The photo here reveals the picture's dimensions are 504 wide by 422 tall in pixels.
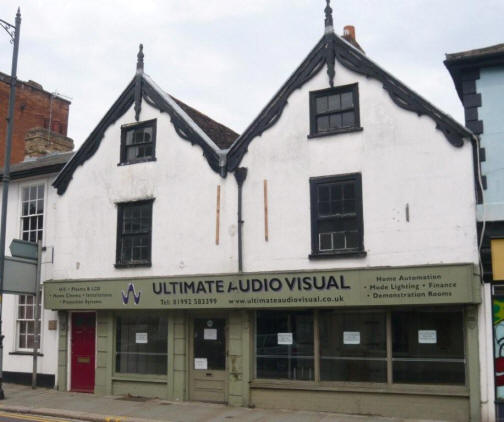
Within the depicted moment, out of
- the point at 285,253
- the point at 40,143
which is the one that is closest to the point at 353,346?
the point at 285,253

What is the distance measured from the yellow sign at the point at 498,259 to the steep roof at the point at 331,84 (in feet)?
7.33

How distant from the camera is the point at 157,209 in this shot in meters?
16.7

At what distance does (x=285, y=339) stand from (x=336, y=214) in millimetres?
3207

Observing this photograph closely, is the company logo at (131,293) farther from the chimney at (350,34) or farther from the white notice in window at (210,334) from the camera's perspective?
the chimney at (350,34)

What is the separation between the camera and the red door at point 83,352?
17188 mm

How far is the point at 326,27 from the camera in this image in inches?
587

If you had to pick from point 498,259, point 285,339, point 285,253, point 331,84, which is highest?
point 331,84

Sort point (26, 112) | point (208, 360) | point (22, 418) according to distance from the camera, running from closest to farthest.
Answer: point (22, 418) → point (208, 360) → point (26, 112)

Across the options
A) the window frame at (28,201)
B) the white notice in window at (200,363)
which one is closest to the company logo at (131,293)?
the white notice in window at (200,363)

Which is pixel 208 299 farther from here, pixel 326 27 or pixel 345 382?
pixel 326 27

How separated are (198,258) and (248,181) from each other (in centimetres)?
235

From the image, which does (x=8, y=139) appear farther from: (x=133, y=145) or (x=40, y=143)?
(x=40, y=143)

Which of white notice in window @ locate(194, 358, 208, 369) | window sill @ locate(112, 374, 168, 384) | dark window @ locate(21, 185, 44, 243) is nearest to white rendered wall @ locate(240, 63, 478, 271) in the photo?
white notice in window @ locate(194, 358, 208, 369)

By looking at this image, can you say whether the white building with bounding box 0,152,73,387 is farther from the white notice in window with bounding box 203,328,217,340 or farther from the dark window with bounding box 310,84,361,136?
the dark window with bounding box 310,84,361,136
